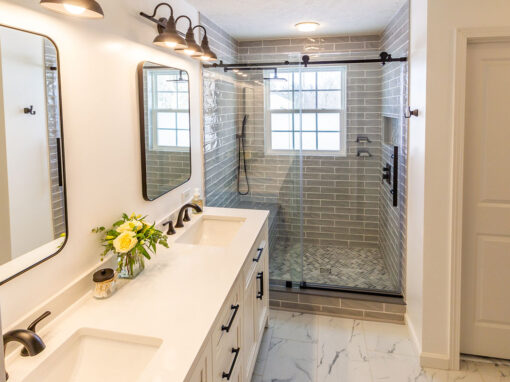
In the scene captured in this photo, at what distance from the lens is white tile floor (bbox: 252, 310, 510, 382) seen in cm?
247

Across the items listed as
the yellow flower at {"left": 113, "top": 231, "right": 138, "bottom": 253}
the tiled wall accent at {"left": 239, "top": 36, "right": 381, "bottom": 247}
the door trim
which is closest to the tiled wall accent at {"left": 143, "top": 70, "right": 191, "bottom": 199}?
the yellow flower at {"left": 113, "top": 231, "right": 138, "bottom": 253}

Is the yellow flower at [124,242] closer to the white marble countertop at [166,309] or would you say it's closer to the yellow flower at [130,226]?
the yellow flower at [130,226]

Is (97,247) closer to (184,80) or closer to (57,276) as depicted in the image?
(57,276)

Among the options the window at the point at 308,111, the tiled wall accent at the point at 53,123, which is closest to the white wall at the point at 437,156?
the window at the point at 308,111

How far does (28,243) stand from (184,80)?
68.3 inches

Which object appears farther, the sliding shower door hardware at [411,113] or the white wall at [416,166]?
the sliding shower door hardware at [411,113]

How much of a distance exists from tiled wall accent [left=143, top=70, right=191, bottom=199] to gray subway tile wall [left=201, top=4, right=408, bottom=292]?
49 cm

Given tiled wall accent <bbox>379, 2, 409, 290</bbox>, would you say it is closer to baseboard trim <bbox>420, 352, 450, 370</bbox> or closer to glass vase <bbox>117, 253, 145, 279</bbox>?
baseboard trim <bbox>420, 352, 450, 370</bbox>

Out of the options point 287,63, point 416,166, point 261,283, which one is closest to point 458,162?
point 416,166

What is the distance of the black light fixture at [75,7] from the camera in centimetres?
126

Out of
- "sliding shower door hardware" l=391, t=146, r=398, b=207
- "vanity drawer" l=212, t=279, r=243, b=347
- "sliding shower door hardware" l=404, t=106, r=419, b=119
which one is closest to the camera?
"vanity drawer" l=212, t=279, r=243, b=347

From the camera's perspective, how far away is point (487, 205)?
2465 mm

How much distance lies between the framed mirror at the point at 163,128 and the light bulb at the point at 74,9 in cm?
77

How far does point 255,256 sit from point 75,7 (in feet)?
5.11
